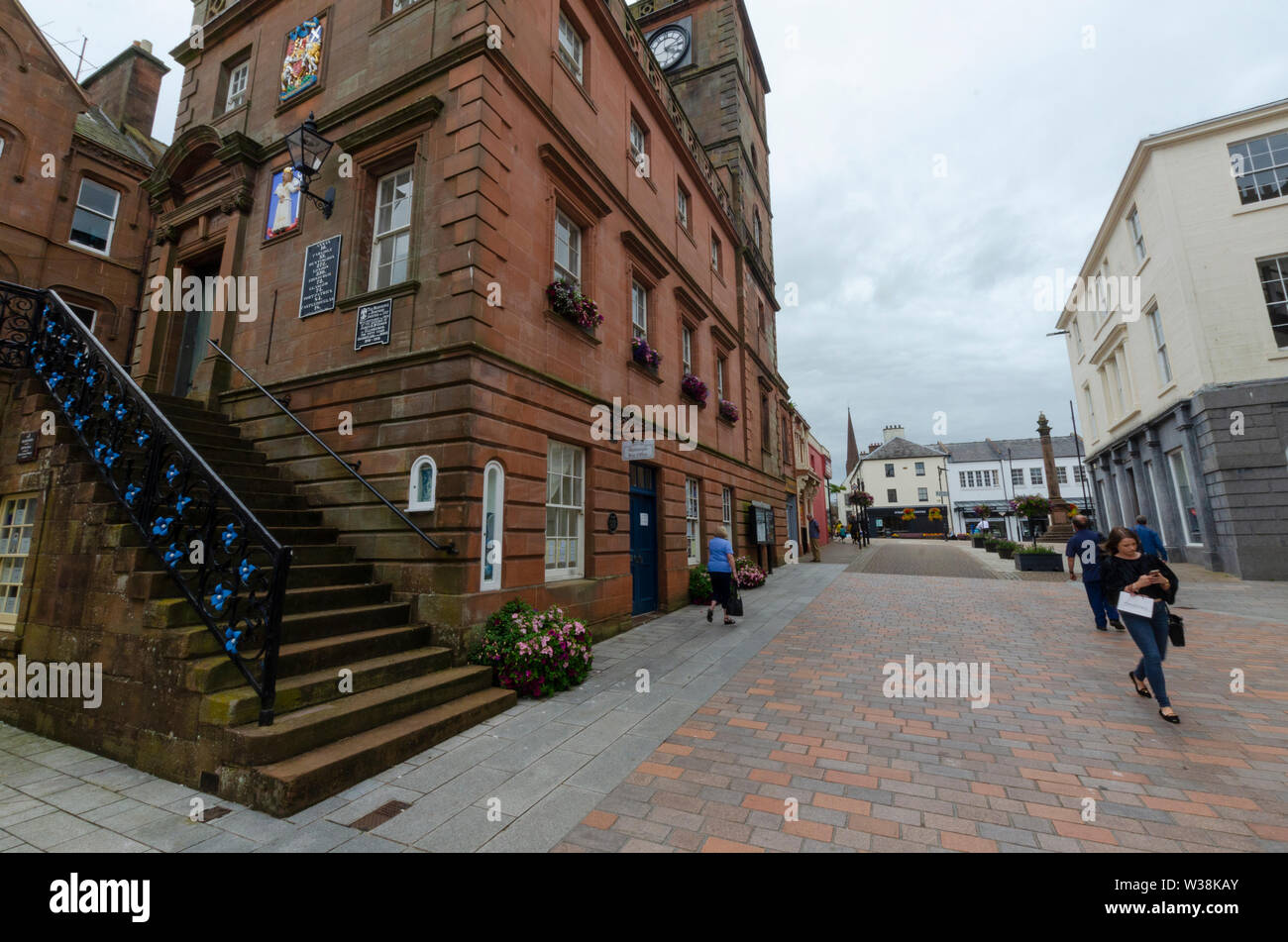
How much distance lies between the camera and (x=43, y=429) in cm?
559

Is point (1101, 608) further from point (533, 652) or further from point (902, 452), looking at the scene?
point (902, 452)

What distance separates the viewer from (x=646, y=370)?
1128 centimetres

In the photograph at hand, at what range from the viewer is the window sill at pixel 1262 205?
46.7 feet

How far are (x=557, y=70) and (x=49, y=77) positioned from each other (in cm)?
1578

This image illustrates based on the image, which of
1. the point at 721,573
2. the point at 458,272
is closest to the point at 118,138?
the point at 458,272

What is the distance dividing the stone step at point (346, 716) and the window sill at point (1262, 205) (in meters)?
22.3

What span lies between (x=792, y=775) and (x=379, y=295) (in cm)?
769

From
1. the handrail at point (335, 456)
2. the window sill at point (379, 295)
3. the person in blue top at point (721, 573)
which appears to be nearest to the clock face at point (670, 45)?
the window sill at point (379, 295)

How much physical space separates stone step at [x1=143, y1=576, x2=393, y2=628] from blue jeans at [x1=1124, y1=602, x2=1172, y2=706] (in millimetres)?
7868

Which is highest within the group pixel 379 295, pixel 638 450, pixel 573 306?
pixel 573 306

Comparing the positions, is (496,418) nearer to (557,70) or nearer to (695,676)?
(695,676)

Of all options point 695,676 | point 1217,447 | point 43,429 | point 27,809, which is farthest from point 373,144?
point 1217,447

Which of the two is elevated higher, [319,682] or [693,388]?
[693,388]
